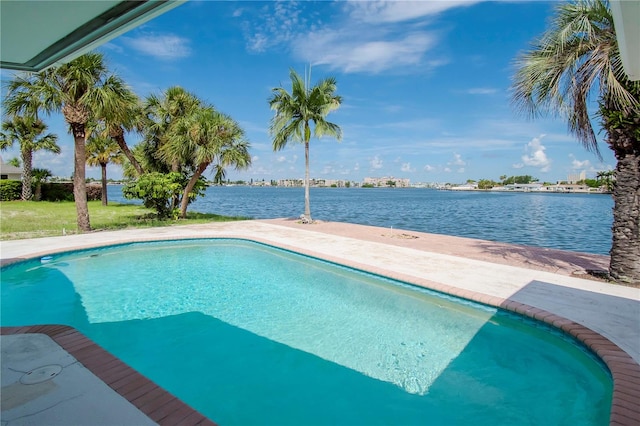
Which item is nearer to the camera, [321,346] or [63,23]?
[63,23]

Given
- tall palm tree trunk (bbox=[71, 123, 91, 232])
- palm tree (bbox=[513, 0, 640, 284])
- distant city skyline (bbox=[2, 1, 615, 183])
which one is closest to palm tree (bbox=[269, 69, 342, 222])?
distant city skyline (bbox=[2, 1, 615, 183])

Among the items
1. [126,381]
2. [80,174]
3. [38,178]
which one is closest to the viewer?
[126,381]

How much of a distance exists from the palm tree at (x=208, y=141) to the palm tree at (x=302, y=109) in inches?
77.6

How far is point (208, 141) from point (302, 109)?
482 cm

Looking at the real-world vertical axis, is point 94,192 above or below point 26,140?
below

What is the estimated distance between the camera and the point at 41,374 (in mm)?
3311

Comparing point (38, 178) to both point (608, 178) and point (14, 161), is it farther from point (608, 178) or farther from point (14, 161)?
point (608, 178)

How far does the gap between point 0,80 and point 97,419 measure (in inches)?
539

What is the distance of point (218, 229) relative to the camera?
1346cm

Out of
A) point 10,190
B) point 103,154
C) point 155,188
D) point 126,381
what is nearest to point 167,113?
point 155,188

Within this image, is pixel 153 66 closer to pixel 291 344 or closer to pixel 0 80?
pixel 0 80

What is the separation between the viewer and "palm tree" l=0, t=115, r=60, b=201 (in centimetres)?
2612

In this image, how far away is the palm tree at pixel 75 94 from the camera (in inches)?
428

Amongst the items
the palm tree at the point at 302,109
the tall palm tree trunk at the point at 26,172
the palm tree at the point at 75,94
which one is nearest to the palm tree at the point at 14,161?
the tall palm tree trunk at the point at 26,172
